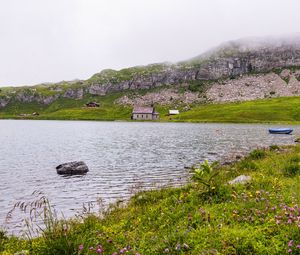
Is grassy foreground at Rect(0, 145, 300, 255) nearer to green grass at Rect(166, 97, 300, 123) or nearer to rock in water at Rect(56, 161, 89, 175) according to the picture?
rock in water at Rect(56, 161, 89, 175)

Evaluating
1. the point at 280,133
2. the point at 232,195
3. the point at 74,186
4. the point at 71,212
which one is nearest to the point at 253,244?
the point at 232,195

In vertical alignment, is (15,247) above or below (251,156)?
above

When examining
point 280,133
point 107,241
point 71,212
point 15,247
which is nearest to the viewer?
point 107,241

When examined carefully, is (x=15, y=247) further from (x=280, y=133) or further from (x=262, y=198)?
(x=280, y=133)

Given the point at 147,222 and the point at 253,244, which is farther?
the point at 147,222

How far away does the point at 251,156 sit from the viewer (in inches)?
1312

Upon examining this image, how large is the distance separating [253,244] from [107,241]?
4.30 meters

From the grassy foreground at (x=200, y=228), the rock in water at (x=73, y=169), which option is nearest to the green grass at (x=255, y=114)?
the rock in water at (x=73, y=169)

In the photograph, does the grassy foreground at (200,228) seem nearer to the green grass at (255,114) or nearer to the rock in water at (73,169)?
the rock in water at (73,169)

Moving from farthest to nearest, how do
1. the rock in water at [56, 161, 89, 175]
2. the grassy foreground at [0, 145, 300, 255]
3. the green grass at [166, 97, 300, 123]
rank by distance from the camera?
the green grass at [166, 97, 300, 123] → the rock in water at [56, 161, 89, 175] → the grassy foreground at [0, 145, 300, 255]

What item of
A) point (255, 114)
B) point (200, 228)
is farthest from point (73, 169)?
point (255, 114)

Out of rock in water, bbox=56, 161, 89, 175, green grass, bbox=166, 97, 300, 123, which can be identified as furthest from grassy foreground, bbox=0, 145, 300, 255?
green grass, bbox=166, 97, 300, 123

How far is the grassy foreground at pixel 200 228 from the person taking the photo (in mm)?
8562

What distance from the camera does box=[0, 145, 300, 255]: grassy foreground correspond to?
8.56 m
